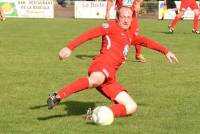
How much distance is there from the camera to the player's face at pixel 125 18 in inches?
296

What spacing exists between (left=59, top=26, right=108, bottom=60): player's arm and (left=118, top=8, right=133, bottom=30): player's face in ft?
0.98

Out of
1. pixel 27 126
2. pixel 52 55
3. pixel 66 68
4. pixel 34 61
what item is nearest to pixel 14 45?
pixel 52 55

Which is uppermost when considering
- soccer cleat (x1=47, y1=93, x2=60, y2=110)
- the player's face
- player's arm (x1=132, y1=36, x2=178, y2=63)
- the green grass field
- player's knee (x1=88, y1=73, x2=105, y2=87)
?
the player's face

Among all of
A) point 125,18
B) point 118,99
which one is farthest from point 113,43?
point 118,99

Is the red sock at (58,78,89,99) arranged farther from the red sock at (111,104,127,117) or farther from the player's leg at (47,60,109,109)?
the red sock at (111,104,127,117)

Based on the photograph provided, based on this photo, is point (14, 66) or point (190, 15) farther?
point (190, 15)

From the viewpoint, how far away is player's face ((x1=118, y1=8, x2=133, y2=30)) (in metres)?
7.52

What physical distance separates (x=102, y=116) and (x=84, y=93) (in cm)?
272

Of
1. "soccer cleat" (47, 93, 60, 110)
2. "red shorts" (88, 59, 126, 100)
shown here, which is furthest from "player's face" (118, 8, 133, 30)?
"soccer cleat" (47, 93, 60, 110)

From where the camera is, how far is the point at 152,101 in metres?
9.01

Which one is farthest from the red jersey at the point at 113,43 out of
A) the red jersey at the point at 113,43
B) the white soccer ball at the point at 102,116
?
the white soccer ball at the point at 102,116

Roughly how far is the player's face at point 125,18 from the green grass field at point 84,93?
4.25ft

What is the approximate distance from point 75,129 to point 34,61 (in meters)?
7.26

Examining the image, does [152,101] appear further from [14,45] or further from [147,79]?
[14,45]
